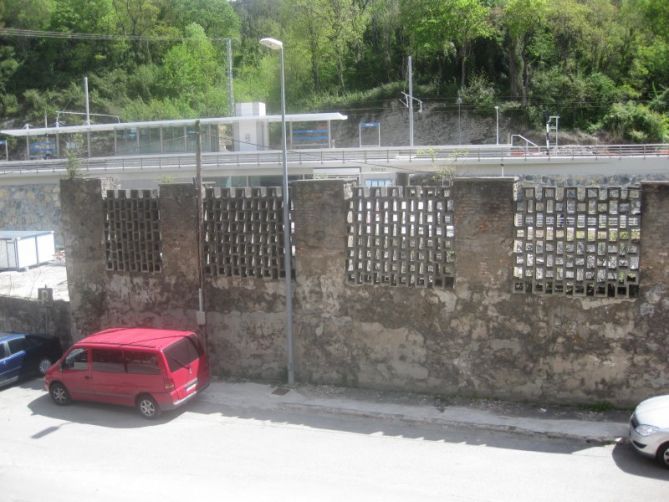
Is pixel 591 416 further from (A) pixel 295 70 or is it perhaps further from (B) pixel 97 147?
(A) pixel 295 70

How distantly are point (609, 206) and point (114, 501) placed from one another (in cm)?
943

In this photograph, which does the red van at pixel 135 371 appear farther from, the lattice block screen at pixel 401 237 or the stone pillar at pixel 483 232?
the stone pillar at pixel 483 232

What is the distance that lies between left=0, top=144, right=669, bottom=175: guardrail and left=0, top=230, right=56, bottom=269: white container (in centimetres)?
1110

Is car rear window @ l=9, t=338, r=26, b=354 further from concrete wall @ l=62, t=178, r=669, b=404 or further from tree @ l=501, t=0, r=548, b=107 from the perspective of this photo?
tree @ l=501, t=0, r=548, b=107

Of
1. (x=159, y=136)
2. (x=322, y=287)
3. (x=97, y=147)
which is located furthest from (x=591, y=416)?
(x=97, y=147)

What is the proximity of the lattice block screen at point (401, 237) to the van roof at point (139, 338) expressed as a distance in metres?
3.87

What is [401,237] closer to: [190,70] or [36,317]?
[36,317]

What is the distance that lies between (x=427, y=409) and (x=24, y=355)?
9525mm

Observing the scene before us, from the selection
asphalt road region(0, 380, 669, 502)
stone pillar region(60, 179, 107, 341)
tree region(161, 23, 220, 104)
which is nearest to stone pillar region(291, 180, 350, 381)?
asphalt road region(0, 380, 669, 502)

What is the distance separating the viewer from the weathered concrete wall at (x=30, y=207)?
131 feet

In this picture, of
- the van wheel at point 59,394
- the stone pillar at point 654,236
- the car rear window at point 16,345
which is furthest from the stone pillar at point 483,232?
the car rear window at point 16,345

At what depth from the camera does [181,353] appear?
42.4ft

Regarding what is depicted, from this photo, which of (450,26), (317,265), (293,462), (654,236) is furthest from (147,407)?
(450,26)

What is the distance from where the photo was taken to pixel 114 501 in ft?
30.6
